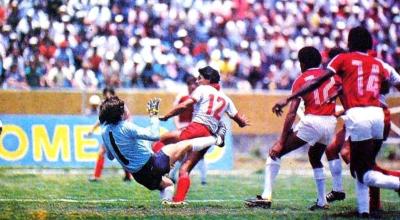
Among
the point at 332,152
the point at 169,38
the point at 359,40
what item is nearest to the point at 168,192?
the point at 332,152

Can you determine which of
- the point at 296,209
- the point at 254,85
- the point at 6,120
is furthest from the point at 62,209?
the point at 254,85

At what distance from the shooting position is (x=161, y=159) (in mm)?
11281

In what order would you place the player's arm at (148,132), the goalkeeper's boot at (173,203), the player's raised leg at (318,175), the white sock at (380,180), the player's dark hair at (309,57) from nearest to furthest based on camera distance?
the white sock at (380,180)
the player's arm at (148,132)
the goalkeeper's boot at (173,203)
the player's dark hair at (309,57)
the player's raised leg at (318,175)

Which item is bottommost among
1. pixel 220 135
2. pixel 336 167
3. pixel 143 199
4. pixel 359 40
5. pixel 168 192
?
pixel 143 199

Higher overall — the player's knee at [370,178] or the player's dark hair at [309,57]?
the player's dark hair at [309,57]

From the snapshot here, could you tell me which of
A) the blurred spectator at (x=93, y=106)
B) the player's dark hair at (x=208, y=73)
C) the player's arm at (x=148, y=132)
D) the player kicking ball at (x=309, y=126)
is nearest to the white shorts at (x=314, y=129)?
the player kicking ball at (x=309, y=126)

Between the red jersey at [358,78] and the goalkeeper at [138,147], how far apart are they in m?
2.41

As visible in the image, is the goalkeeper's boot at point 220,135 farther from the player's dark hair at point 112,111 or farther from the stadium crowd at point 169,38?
the stadium crowd at point 169,38

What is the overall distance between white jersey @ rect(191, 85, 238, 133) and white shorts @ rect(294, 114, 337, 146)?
129cm

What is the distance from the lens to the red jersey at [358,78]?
32.5ft

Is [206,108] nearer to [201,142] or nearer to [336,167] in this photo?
[201,142]

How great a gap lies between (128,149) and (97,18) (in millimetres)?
10841

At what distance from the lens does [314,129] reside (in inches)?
440

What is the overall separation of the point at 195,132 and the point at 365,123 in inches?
114
